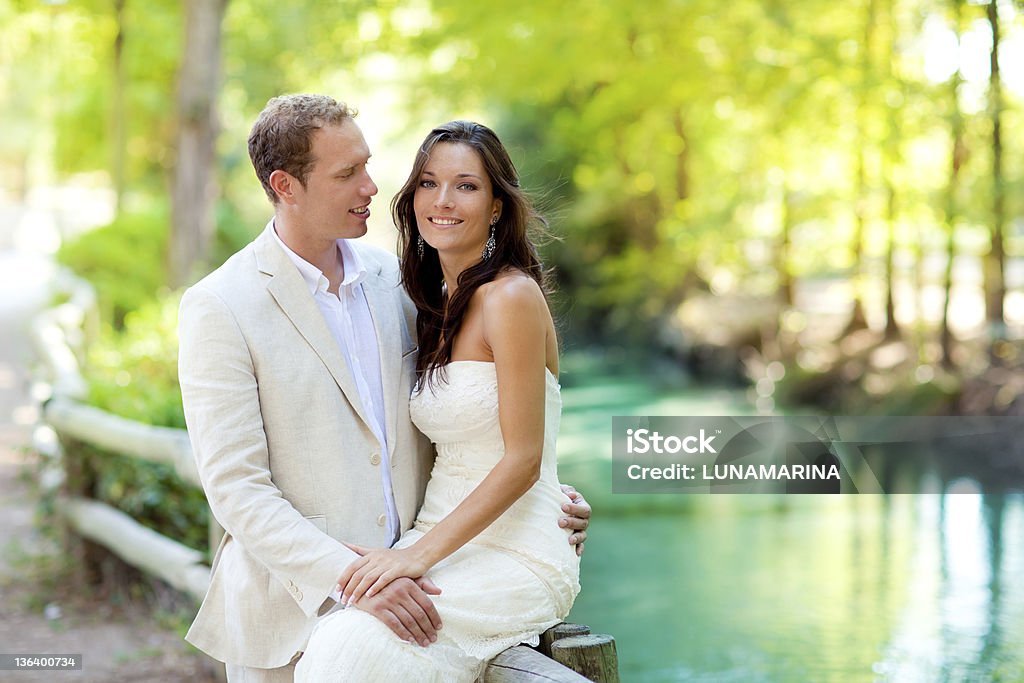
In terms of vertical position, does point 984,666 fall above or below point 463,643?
below

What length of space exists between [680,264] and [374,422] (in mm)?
16714

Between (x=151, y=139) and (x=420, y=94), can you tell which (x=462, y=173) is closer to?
(x=420, y=94)

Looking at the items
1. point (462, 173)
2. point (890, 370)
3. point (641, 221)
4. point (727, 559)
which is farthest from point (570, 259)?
point (462, 173)

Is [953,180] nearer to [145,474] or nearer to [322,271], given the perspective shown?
[145,474]

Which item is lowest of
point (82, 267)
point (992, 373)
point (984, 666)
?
point (984, 666)

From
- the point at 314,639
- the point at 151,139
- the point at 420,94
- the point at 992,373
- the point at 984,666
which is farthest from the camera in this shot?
the point at 151,139

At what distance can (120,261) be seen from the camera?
45.3ft

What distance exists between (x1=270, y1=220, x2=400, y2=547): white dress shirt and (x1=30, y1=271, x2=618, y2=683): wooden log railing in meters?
0.47

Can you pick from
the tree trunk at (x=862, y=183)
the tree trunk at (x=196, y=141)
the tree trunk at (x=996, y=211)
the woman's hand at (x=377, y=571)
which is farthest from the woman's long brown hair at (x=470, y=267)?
the tree trunk at (x=862, y=183)

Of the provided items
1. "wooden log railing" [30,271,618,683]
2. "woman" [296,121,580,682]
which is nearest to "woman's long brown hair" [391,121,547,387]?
"woman" [296,121,580,682]

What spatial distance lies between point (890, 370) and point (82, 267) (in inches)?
380

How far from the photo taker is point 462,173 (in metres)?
2.51

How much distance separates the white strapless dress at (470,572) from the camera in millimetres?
2266

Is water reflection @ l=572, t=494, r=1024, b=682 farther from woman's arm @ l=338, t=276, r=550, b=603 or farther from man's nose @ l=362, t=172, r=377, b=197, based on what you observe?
man's nose @ l=362, t=172, r=377, b=197
